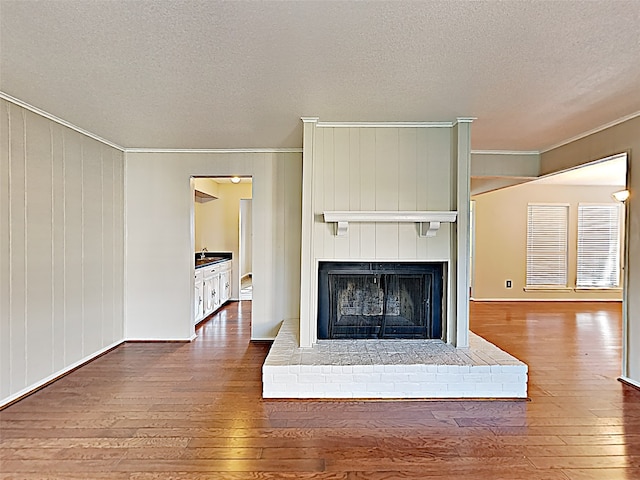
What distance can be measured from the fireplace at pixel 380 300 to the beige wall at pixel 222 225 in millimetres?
4258

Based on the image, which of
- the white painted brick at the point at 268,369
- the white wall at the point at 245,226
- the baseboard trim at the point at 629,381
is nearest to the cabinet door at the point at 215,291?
the white wall at the point at 245,226

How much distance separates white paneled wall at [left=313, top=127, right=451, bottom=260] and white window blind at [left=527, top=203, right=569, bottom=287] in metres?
5.34

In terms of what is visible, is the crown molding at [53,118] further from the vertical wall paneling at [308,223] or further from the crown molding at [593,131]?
the crown molding at [593,131]

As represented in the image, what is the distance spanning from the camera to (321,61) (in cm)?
234

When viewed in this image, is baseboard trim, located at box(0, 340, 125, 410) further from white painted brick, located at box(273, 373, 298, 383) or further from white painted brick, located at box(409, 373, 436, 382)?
white painted brick, located at box(409, 373, 436, 382)

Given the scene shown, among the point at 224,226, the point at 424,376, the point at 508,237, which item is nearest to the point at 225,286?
the point at 224,226

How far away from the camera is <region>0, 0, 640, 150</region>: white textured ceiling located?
6.00 ft

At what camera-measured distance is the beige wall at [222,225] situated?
7.66 meters

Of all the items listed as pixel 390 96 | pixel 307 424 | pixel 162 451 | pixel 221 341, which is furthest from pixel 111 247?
pixel 390 96

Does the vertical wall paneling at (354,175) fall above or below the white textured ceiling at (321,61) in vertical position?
below

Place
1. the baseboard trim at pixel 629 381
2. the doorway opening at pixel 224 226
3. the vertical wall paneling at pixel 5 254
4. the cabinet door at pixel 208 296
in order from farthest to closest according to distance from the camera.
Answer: the doorway opening at pixel 224 226
the cabinet door at pixel 208 296
the baseboard trim at pixel 629 381
the vertical wall paneling at pixel 5 254

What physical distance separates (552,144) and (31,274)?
5.29 m

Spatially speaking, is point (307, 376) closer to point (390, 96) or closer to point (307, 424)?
point (307, 424)

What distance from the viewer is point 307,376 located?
3082 mm
